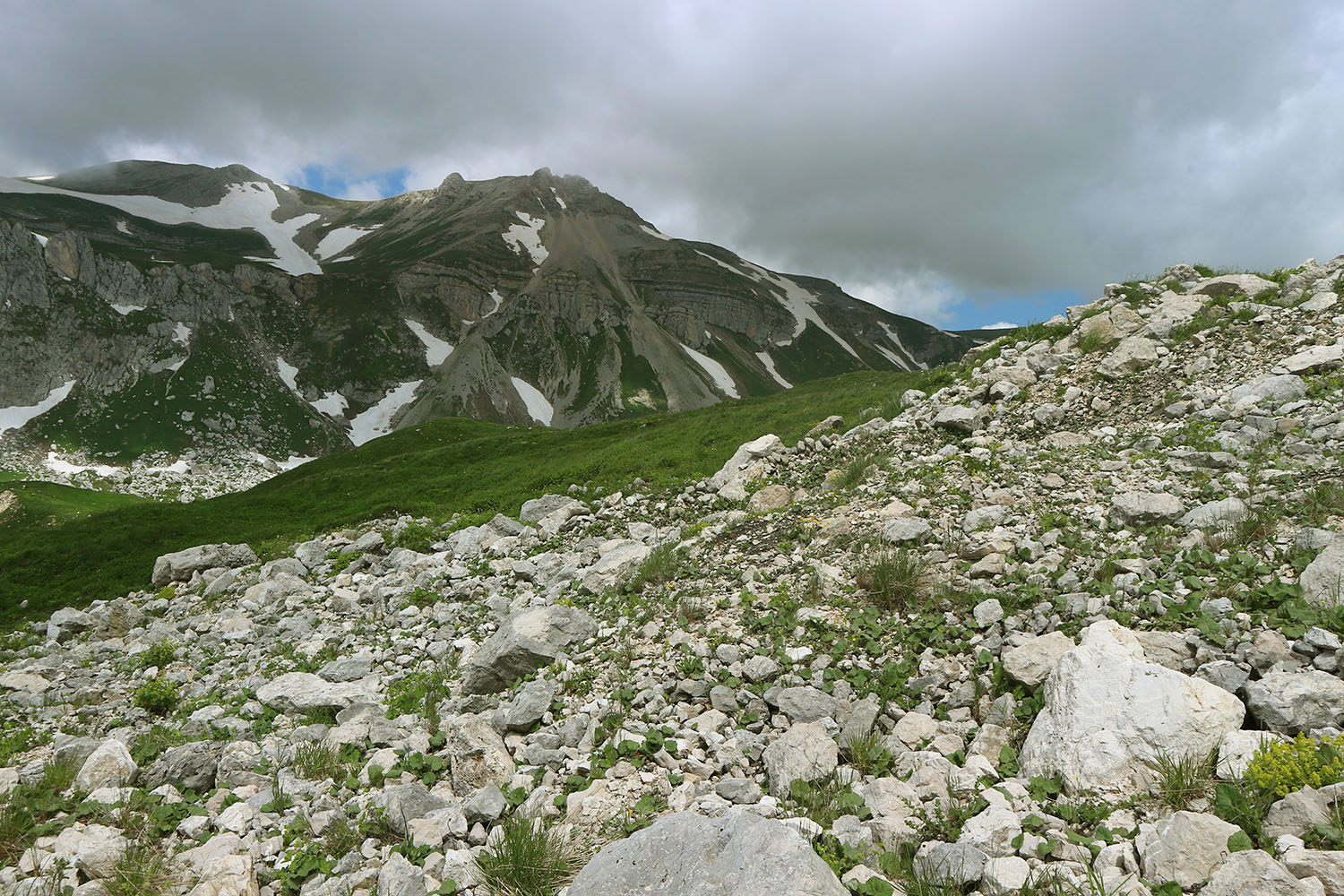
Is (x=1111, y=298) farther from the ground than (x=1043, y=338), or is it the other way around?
(x=1111, y=298)

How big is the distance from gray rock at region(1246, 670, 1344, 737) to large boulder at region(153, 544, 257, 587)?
28.9 meters

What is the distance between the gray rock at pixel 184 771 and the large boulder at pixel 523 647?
3.19 m

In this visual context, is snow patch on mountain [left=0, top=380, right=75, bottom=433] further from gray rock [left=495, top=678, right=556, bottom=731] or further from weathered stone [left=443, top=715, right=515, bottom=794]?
gray rock [left=495, top=678, right=556, bottom=731]

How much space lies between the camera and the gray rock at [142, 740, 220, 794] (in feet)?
24.6

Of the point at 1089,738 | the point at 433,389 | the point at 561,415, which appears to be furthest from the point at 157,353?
the point at 1089,738

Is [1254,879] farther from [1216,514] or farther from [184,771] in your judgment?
[184,771]

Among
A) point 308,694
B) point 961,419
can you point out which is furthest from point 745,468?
point 308,694

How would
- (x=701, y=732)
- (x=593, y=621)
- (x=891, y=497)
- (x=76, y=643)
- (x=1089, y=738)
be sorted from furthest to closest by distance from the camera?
(x=76, y=643)
(x=891, y=497)
(x=593, y=621)
(x=701, y=732)
(x=1089, y=738)

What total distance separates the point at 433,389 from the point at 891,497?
18112 cm

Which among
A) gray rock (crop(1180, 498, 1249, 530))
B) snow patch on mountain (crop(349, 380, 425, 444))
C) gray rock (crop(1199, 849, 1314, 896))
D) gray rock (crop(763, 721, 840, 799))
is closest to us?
gray rock (crop(1199, 849, 1314, 896))

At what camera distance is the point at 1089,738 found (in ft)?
18.3

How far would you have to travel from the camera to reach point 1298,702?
17.0 feet

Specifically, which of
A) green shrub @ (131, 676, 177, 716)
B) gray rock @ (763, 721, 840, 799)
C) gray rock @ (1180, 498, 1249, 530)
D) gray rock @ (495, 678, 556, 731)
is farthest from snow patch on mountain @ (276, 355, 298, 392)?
gray rock @ (1180, 498, 1249, 530)

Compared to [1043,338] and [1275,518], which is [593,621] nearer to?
[1275,518]
